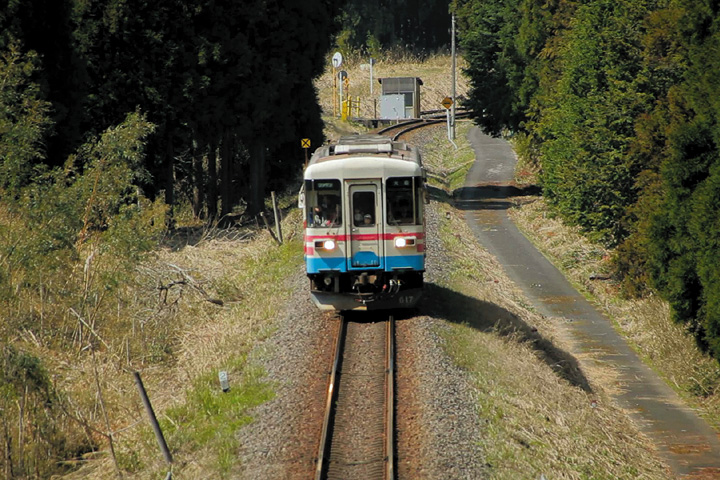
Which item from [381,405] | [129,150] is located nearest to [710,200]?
[381,405]

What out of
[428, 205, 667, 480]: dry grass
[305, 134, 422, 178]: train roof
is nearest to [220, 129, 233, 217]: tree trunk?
[428, 205, 667, 480]: dry grass

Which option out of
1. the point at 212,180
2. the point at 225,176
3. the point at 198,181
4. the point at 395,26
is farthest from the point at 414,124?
the point at 395,26

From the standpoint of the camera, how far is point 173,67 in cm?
3203

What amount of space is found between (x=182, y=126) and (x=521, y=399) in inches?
793

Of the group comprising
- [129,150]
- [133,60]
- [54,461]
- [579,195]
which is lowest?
[54,461]

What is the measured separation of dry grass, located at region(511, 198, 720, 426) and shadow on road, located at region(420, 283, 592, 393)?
2317 millimetres

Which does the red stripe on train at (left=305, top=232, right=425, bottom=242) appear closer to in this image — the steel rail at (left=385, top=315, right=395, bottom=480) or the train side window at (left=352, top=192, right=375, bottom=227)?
the train side window at (left=352, top=192, right=375, bottom=227)

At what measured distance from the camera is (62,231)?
20766 millimetres

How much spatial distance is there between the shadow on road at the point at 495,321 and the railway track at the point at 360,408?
2197 millimetres

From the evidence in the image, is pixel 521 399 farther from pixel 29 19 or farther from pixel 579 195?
pixel 29 19

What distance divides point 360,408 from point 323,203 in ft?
16.4

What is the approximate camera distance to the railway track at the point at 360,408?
12.2m

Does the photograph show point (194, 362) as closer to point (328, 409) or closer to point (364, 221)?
point (364, 221)

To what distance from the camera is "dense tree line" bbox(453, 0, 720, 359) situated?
66.5ft
